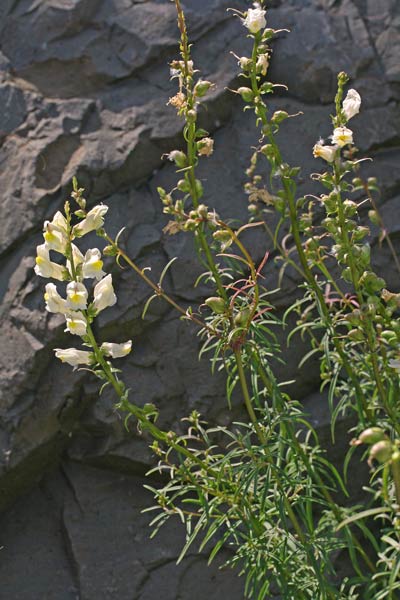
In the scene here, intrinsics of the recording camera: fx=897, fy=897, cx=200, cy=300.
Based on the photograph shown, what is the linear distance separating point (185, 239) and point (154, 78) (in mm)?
732

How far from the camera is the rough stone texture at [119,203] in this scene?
3.37 metres

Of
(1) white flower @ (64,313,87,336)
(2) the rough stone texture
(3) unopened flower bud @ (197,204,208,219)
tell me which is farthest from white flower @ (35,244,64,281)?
(2) the rough stone texture

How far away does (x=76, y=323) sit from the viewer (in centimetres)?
213

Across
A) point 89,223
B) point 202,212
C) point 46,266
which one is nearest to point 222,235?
point 202,212

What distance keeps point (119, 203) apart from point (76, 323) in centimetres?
148

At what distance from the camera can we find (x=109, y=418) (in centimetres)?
342

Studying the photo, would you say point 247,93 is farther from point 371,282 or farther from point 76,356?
point 76,356

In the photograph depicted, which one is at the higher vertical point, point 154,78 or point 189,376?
point 154,78

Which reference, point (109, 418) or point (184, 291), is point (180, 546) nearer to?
point (109, 418)

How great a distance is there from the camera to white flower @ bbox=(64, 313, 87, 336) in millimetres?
2129

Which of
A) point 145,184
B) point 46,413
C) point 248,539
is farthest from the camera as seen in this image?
point 145,184

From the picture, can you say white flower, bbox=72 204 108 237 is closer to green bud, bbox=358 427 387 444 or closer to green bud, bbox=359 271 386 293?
green bud, bbox=359 271 386 293

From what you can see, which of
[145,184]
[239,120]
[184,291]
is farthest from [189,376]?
[239,120]

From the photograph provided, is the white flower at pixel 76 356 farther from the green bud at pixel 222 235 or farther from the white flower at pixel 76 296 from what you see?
the green bud at pixel 222 235
